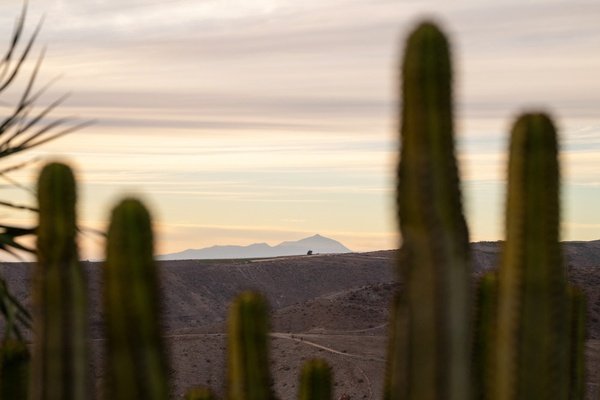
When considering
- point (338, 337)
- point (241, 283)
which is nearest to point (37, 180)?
point (338, 337)

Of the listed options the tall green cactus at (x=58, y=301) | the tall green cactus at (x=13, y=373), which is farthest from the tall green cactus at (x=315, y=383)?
the tall green cactus at (x=58, y=301)

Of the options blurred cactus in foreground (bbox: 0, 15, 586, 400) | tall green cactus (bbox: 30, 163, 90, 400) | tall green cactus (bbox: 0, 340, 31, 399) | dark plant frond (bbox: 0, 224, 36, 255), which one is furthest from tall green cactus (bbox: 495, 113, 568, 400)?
dark plant frond (bbox: 0, 224, 36, 255)

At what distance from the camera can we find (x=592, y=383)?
2523cm

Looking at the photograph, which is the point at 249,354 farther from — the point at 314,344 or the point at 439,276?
the point at 314,344

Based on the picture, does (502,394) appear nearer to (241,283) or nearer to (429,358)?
(429,358)

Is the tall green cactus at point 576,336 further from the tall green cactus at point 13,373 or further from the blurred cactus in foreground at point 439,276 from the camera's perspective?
the tall green cactus at point 13,373

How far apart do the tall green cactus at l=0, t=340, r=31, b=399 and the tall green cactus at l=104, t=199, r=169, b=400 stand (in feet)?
5.33

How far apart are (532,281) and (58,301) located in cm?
213

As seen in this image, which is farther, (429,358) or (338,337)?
(338,337)

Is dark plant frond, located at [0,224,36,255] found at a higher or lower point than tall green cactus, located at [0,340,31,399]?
higher

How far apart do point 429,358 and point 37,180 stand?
6.89ft

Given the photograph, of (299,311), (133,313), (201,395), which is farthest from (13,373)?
(299,311)

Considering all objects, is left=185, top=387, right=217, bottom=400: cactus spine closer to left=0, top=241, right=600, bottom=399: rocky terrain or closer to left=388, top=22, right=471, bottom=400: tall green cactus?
left=0, top=241, right=600, bottom=399: rocky terrain

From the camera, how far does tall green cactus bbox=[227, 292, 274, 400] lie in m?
5.88
